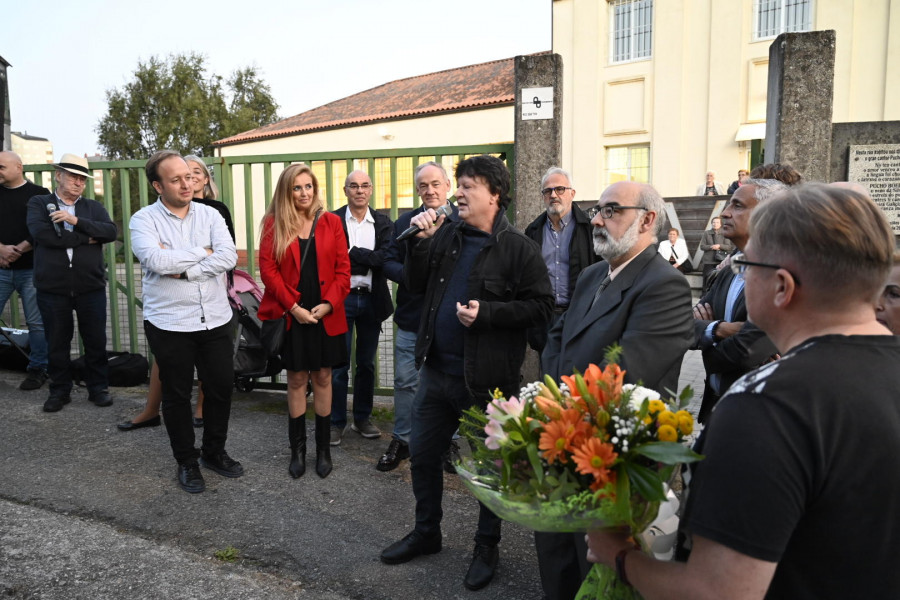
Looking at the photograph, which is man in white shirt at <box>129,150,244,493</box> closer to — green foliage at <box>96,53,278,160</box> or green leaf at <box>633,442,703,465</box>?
green leaf at <box>633,442,703,465</box>

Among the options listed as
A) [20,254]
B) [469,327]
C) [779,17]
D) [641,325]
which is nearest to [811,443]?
[641,325]

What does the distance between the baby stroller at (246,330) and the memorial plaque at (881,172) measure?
15.8 feet

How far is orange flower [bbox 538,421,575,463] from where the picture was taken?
1.46 metres

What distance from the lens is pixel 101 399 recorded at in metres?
5.95

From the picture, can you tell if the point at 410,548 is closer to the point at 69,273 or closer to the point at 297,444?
the point at 297,444

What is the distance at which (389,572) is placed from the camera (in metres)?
3.33

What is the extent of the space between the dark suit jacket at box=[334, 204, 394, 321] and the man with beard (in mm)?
2532

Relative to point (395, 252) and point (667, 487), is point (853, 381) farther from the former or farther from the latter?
point (395, 252)

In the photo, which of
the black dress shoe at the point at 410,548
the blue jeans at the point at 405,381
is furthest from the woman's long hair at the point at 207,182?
the black dress shoe at the point at 410,548

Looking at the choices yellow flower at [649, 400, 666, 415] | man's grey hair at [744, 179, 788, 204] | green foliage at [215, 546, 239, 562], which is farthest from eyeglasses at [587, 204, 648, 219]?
green foliage at [215, 546, 239, 562]

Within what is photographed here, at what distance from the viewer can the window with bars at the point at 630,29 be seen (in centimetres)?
2005

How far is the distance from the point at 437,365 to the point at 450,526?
101cm

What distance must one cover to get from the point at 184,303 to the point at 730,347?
3239 millimetres

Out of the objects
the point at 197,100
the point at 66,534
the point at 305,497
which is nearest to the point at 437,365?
the point at 305,497
